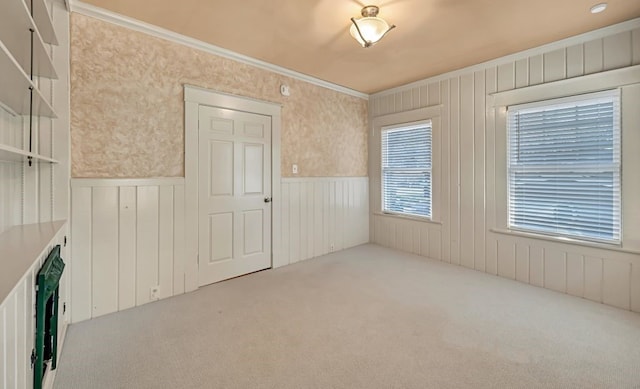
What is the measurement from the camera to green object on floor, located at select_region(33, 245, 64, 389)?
4.47ft

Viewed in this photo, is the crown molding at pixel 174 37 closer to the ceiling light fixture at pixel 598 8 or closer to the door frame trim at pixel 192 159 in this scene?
the door frame trim at pixel 192 159

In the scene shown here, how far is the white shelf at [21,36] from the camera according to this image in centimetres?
121

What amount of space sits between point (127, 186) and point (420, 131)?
3706 millimetres

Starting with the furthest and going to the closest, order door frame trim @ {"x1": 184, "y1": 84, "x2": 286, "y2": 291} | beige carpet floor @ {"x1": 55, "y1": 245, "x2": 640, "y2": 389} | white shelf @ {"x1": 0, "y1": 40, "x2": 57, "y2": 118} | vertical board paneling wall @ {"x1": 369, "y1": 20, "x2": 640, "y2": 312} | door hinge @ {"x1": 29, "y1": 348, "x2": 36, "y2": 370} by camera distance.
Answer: door frame trim @ {"x1": 184, "y1": 84, "x2": 286, "y2": 291} < vertical board paneling wall @ {"x1": 369, "y1": 20, "x2": 640, "y2": 312} < beige carpet floor @ {"x1": 55, "y1": 245, "x2": 640, "y2": 389} < door hinge @ {"x1": 29, "y1": 348, "x2": 36, "y2": 370} < white shelf @ {"x1": 0, "y1": 40, "x2": 57, "y2": 118}

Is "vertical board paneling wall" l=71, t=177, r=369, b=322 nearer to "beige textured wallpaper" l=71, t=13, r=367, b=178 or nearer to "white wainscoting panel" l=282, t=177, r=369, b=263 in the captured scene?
"beige textured wallpaper" l=71, t=13, r=367, b=178

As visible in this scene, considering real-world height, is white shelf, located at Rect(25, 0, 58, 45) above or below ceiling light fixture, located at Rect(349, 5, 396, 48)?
below

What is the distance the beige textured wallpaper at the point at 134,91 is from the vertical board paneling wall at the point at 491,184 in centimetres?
236

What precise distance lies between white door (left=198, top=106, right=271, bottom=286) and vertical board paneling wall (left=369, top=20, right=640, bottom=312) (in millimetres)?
2158

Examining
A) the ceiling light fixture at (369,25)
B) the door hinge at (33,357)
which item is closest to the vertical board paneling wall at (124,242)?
the door hinge at (33,357)

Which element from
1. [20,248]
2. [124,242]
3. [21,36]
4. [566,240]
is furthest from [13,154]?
[566,240]

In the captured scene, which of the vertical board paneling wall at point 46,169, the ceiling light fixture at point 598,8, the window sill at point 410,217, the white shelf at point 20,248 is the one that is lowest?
the window sill at point 410,217

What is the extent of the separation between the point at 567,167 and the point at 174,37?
4.14 meters

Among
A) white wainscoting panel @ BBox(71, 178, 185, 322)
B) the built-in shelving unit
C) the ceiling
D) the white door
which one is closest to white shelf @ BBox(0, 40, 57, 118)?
the built-in shelving unit

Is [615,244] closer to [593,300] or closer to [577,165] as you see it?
[593,300]
